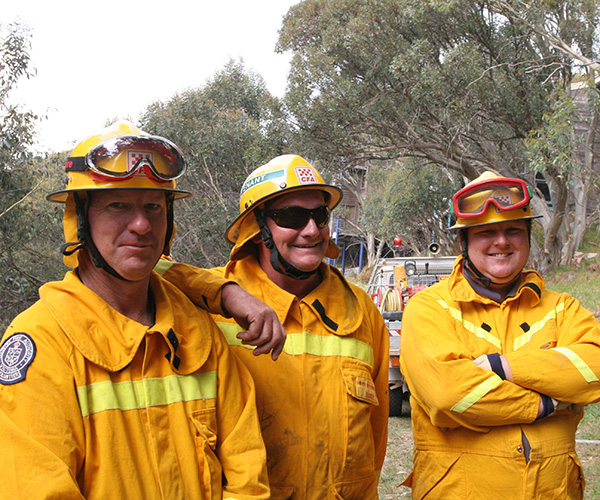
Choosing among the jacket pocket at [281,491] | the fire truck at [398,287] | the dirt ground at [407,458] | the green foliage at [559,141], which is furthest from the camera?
the green foliage at [559,141]

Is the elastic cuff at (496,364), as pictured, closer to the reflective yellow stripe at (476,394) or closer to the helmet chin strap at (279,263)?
the reflective yellow stripe at (476,394)

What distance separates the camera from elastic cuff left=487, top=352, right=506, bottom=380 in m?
2.43

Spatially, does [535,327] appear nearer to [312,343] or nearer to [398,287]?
[312,343]

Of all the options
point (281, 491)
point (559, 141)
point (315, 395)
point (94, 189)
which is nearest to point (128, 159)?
point (94, 189)

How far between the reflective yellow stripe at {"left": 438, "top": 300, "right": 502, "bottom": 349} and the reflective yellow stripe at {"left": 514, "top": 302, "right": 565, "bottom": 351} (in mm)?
90

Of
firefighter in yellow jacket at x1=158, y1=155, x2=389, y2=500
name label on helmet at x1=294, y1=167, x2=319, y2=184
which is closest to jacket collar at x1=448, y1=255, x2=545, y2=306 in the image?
firefighter in yellow jacket at x1=158, y1=155, x2=389, y2=500

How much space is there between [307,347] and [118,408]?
965 mm

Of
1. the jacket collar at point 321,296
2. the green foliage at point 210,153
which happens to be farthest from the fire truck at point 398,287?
the green foliage at point 210,153

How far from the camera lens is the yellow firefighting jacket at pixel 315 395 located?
2275 millimetres

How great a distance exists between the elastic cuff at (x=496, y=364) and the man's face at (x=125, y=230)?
1522 millimetres

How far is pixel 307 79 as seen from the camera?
15.6m

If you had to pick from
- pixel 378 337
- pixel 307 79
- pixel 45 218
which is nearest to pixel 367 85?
pixel 307 79

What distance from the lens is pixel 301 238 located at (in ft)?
8.46

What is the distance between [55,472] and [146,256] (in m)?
0.71
